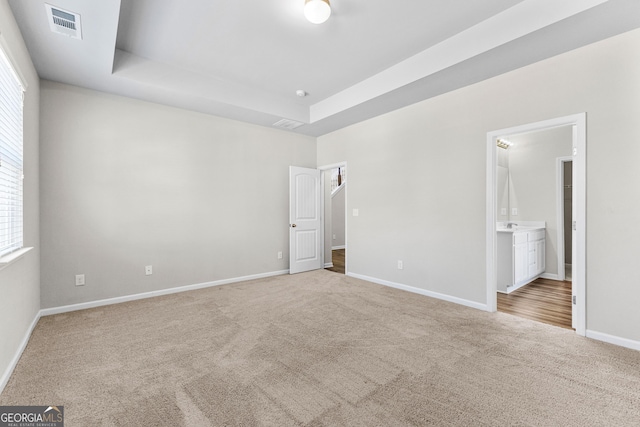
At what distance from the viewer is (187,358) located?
2268 mm

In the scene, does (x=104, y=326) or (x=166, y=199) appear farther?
(x=166, y=199)

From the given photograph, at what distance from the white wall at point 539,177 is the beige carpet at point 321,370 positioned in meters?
2.81

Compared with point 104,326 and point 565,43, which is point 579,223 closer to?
point 565,43

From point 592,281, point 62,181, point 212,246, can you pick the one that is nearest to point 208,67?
point 62,181

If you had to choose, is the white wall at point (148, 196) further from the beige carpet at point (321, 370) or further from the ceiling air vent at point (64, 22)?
the ceiling air vent at point (64, 22)

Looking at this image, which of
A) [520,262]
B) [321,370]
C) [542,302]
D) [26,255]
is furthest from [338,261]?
[26,255]

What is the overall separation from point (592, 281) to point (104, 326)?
4.69 metres

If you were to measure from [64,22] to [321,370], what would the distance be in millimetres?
3372

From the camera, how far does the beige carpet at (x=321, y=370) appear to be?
5.37 feet

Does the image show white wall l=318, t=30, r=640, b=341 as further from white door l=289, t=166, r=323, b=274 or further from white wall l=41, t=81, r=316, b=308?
white wall l=41, t=81, r=316, b=308

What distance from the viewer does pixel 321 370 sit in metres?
2.08

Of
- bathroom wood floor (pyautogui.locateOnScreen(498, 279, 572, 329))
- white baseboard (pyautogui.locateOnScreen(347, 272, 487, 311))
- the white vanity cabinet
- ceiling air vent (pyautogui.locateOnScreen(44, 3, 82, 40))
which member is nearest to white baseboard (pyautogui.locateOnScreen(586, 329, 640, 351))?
bathroom wood floor (pyautogui.locateOnScreen(498, 279, 572, 329))

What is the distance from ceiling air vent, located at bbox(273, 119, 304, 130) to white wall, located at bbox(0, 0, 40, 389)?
9.54ft

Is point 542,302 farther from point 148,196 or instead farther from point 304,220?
point 148,196
